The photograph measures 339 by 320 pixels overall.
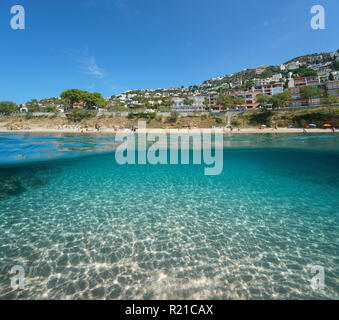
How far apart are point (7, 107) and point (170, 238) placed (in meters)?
109

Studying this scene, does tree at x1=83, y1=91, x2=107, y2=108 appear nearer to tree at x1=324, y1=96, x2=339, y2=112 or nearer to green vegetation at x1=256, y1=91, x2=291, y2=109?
green vegetation at x1=256, y1=91, x2=291, y2=109

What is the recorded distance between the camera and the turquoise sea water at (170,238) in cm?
470

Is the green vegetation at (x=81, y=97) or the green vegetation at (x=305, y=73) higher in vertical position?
the green vegetation at (x=305, y=73)

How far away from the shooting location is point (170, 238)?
22.2 feet

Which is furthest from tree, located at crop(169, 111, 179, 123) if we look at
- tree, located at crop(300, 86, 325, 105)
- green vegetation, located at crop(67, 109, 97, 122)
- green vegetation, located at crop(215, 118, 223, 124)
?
tree, located at crop(300, 86, 325, 105)

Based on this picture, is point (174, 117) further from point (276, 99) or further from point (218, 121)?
point (276, 99)

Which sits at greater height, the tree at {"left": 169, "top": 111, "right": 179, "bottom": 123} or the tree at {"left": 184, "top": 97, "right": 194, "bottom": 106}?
the tree at {"left": 184, "top": 97, "right": 194, "bottom": 106}

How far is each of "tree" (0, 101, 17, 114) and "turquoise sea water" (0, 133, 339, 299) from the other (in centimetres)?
9525

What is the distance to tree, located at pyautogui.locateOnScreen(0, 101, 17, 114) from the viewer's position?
8044 centimetres

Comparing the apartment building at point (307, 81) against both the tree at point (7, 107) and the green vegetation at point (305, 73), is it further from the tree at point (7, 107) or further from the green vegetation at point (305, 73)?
the tree at point (7, 107)

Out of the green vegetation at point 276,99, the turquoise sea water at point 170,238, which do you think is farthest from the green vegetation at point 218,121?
the turquoise sea water at point 170,238

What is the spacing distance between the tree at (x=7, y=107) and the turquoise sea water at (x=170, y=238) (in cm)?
9525

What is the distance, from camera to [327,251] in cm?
589
